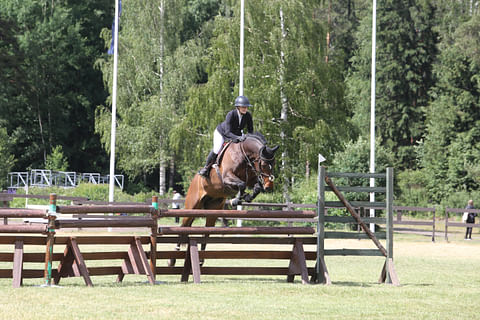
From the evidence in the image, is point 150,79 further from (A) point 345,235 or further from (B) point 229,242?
(B) point 229,242

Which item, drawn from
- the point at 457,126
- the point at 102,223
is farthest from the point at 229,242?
the point at 457,126

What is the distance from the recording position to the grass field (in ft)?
28.9

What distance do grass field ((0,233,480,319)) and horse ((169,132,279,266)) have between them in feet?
5.18

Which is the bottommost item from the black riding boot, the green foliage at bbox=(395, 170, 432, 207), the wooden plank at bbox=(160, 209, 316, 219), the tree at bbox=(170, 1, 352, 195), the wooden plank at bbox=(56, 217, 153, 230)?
the green foliage at bbox=(395, 170, 432, 207)

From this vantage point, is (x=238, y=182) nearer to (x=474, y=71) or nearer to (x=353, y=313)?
(x=353, y=313)

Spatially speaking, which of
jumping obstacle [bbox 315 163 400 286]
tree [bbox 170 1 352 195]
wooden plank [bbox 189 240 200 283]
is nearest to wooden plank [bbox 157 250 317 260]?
wooden plank [bbox 189 240 200 283]

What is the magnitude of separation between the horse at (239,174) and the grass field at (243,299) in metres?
1.58

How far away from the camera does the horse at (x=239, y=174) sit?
13203mm

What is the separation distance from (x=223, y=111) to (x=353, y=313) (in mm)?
30487

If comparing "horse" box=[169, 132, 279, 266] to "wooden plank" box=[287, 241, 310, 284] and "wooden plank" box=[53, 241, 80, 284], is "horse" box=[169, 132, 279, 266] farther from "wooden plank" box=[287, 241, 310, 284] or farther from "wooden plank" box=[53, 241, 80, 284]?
"wooden plank" box=[53, 241, 80, 284]

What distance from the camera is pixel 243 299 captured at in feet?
33.2

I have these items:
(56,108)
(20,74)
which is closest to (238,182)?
(20,74)

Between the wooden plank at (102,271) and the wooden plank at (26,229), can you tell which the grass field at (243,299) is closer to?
the wooden plank at (102,271)

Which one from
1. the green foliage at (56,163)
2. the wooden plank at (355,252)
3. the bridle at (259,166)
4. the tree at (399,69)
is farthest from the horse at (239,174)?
the tree at (399,69)
